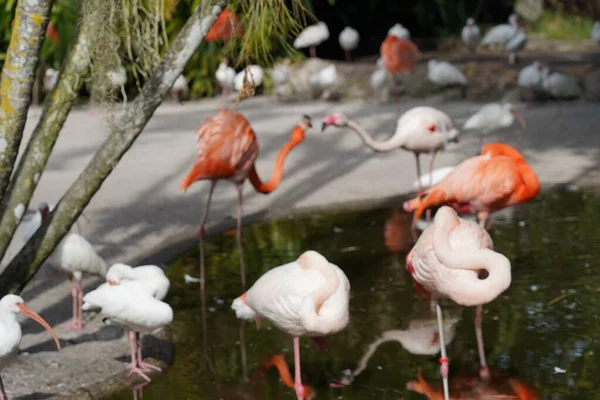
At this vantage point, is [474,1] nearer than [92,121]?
No

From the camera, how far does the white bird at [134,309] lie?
482 cm

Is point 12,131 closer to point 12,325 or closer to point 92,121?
point 12,325

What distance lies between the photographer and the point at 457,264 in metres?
4.49

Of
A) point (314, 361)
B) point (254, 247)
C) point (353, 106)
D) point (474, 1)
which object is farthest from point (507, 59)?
point (314, 361)

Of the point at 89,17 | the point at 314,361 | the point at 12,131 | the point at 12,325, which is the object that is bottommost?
the point at 314,361

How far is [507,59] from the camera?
47.6 feet

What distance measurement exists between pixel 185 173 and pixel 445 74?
448cm

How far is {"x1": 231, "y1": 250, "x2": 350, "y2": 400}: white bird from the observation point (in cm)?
442

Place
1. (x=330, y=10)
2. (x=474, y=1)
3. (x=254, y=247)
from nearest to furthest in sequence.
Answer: (x=254, y=247)
(x=330, y=10)
(x=474, y=1)

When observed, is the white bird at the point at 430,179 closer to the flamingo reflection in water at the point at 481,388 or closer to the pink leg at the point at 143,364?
the flamingo reflection in water at the point at 481,388

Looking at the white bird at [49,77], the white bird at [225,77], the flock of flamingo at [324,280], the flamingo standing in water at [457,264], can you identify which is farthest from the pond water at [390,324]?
the white bird at [49,77]

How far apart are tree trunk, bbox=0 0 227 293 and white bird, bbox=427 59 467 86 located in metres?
8.07

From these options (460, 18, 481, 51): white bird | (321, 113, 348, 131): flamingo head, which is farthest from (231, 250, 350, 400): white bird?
(460, 18, 481, 51): white bird

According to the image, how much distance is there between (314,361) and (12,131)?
1860 mm
